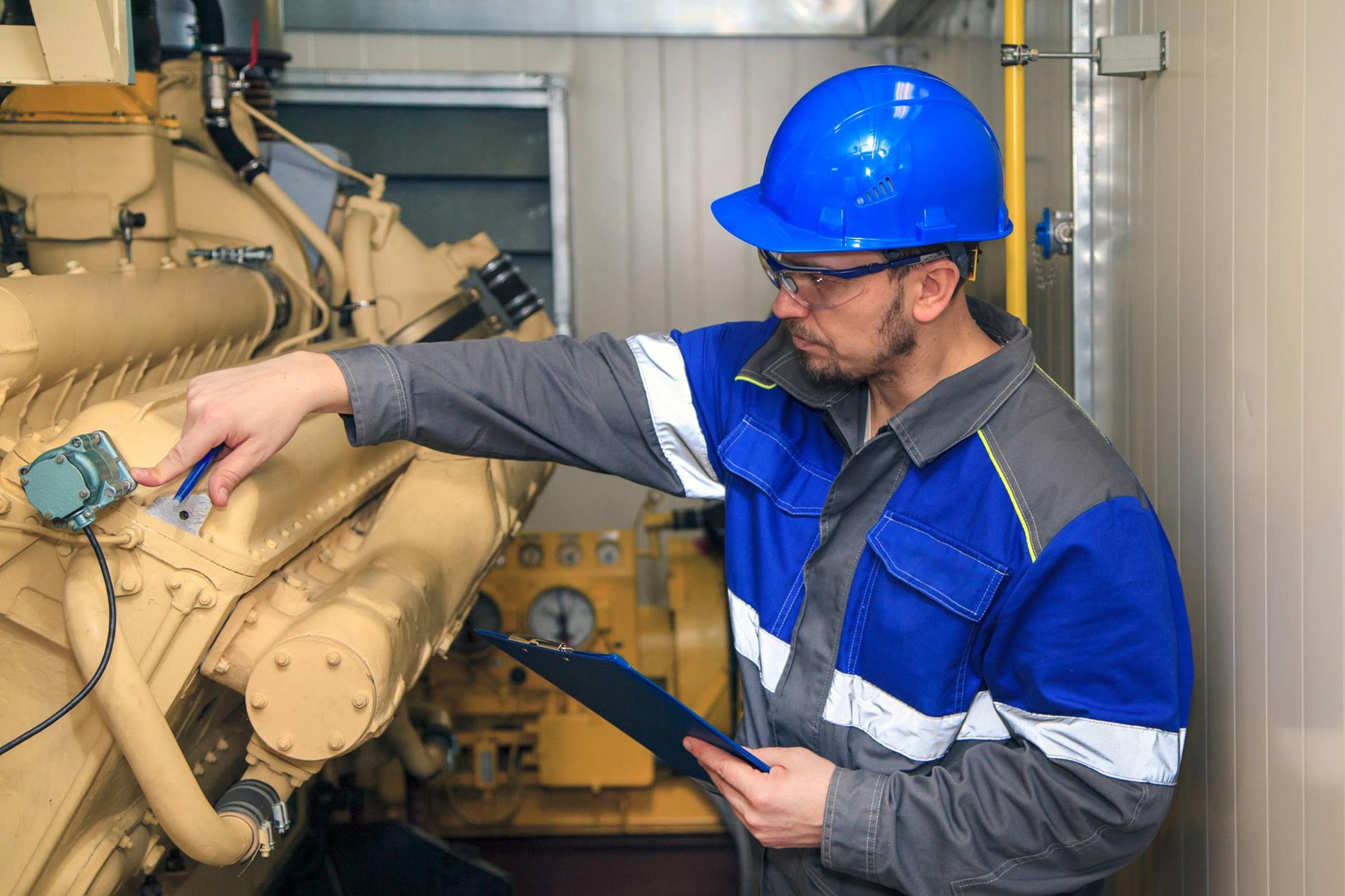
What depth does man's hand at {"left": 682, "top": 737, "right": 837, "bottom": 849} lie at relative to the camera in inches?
53.7

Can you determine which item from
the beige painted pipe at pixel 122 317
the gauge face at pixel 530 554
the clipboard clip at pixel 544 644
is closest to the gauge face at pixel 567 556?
the gauge face at pixel 530 554

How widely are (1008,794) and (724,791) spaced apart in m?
0.34

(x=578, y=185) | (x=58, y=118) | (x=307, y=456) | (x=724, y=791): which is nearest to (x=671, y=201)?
(x=578, y=185)

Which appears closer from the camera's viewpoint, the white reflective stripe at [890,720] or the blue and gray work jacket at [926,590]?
the blue and gray work jacket at [926,590]

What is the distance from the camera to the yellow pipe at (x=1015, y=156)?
73.7 inches

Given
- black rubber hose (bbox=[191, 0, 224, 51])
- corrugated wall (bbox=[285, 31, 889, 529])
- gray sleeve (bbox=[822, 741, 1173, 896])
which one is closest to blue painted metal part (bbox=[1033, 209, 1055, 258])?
gray sleeve (bbox=[822, 741, 1173, 896])

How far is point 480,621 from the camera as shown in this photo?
2.99 meters

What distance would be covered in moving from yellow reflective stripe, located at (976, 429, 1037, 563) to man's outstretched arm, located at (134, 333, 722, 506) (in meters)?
0.43

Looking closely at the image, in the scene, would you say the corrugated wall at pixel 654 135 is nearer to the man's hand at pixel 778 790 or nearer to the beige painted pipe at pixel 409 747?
the beige painted pipe at pixel 409 747

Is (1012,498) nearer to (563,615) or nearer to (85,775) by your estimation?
(85,775)

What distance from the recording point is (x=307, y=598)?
1545 millimetres

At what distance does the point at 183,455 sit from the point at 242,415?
77 mm

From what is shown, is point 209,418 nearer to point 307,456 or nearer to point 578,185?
point 307,456

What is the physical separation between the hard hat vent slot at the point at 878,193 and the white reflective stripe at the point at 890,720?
56cm
